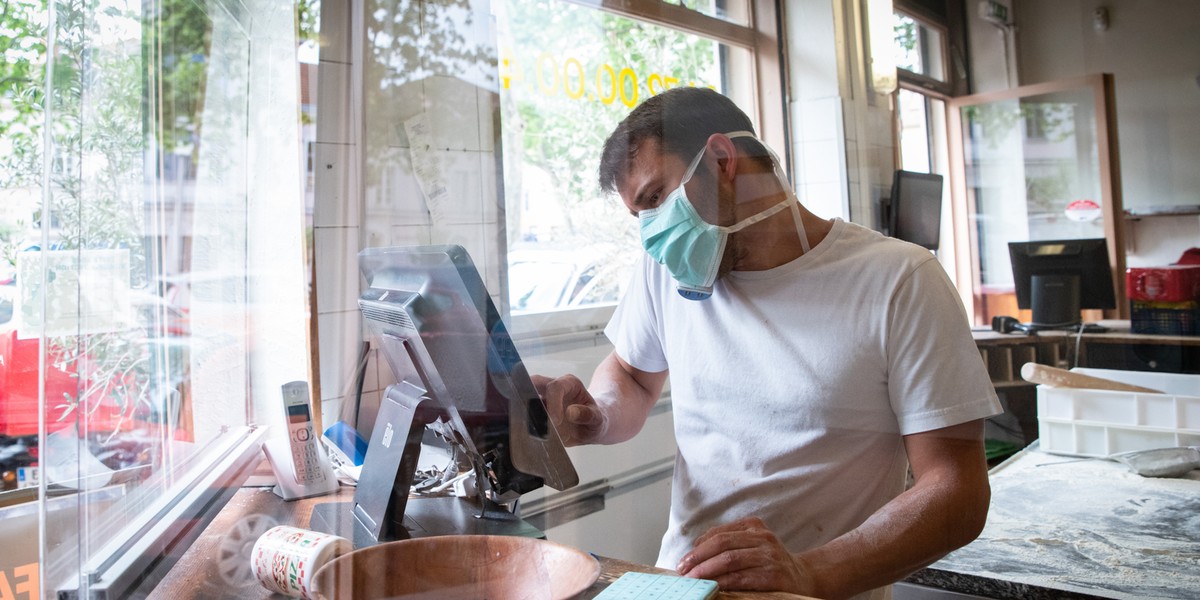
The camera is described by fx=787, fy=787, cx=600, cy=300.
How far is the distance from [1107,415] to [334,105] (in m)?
1.17

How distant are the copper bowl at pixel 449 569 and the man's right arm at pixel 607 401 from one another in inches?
12.5

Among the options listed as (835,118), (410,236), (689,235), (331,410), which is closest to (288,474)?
(331,410)

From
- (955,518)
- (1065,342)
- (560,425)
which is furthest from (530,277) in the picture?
(1065,342)

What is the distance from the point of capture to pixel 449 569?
0.83m

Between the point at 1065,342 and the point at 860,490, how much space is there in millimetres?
480

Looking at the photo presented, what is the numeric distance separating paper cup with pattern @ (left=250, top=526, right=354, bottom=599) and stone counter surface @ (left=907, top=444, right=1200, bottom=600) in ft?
2.76

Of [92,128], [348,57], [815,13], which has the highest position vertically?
[815,13]

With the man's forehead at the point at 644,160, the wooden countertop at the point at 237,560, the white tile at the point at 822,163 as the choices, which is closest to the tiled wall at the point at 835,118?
the white tile at the point at 822,163

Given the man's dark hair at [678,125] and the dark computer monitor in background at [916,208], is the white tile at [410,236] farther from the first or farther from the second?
the dark computer monitor in background at [916,208]

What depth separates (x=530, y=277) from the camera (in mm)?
1333

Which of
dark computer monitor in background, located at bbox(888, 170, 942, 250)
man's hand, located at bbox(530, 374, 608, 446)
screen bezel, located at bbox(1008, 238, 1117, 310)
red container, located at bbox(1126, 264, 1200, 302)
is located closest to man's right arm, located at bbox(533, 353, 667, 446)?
man's hand, located at bbox(530, 374, 608, 446)

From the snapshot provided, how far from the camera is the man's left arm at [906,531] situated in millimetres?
821

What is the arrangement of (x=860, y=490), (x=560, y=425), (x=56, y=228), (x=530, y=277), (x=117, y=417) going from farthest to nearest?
(x=530, y=277), (x=560, y=425), (x=860, y=490), (x=117, y=417), (x=56, y=228)

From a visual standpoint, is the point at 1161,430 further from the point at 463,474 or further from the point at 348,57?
the point at 348,57
